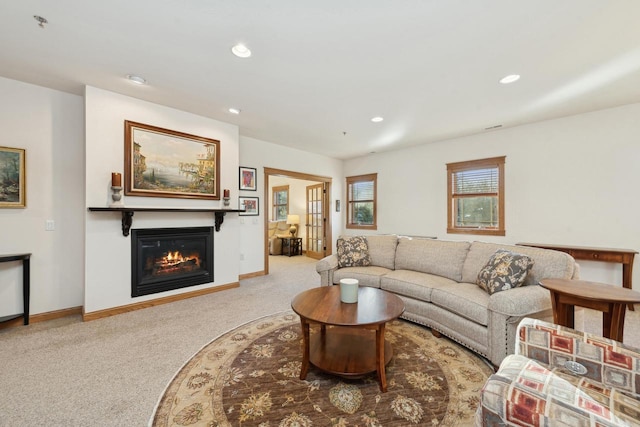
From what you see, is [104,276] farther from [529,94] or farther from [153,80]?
[529,94]

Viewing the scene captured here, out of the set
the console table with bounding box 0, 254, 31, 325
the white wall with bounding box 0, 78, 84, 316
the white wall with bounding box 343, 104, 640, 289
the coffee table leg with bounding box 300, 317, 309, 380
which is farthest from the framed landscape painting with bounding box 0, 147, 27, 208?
the white wall with bounding box 343, 104, 640, 289

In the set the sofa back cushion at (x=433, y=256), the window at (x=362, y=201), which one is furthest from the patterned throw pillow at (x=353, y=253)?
the window at (x=362, y=201)

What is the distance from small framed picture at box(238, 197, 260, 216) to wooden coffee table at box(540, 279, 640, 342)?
425 centimetres

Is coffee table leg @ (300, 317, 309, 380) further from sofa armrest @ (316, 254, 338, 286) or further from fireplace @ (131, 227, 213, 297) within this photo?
fireplace @ (131, 227, 213, 297)

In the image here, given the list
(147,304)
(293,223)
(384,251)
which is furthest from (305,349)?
(293,223)

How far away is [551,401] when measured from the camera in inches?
39.0

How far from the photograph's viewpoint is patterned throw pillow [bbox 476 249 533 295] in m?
2.22

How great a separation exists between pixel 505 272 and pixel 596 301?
2.15 feet

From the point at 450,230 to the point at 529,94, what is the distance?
252 centimetres

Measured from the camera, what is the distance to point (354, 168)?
6.56m

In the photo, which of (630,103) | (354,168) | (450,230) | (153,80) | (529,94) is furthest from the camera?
(354,168)

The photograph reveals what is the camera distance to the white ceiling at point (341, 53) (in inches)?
69.6

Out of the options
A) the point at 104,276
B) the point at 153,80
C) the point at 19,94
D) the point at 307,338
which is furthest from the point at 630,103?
the point at 19,94

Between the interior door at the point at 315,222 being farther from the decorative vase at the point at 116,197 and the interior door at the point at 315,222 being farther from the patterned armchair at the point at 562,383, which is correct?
the patterned armchair at the point at 562,383
